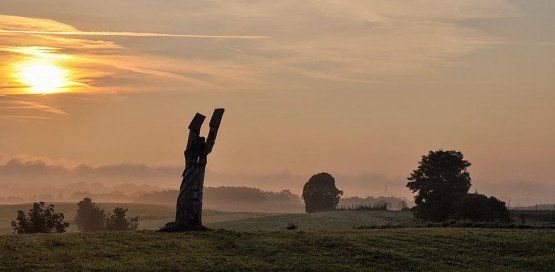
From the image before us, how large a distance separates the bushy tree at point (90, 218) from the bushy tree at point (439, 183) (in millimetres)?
42822

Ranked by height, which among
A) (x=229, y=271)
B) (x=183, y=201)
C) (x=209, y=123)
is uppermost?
(x=209, y=123)

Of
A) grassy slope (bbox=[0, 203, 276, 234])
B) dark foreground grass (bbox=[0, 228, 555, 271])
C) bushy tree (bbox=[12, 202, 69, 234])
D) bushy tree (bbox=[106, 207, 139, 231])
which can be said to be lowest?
dark foreground grass (bbox=[0, 228, 555, 271])

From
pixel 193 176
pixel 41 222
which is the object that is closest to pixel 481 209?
pixel 193 176

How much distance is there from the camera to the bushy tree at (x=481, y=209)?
79000 millimetres

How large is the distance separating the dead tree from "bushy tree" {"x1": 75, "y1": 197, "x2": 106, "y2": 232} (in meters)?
59.8

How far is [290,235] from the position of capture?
46.7m

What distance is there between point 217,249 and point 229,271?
5.24m

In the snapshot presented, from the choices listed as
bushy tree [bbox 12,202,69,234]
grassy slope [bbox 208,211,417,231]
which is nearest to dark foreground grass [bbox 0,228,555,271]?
bushy tree [bbox 12,202,69,234]

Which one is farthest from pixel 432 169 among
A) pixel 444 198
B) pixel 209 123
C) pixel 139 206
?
pixel 139 206

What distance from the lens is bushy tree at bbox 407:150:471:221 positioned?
85.2 m

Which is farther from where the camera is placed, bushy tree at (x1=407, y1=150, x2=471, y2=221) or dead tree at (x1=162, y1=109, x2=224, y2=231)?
bushy tree at (x1=407, y1=150, x2=471, y2=221)

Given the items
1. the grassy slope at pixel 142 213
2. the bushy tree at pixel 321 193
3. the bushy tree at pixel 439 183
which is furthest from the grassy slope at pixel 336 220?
the grassy slope at pixel 142 213

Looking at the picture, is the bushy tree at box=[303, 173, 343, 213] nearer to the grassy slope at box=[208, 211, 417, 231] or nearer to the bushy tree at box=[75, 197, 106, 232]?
the grassy slope at box=[208, 211, 417, 231]

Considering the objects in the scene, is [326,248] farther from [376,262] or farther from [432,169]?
[432,169]
